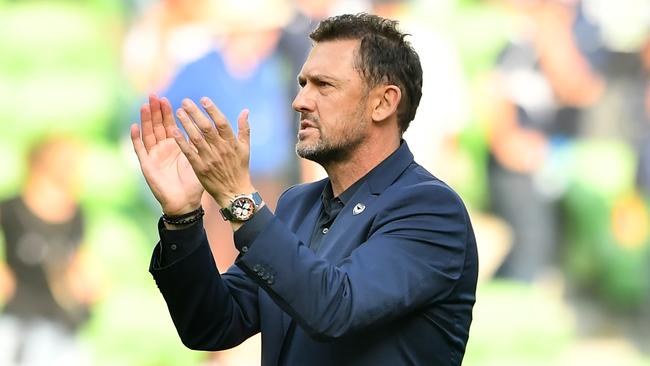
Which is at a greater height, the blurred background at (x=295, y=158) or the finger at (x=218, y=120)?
the finger at (x=218, y=120)

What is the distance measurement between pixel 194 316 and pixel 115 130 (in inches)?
143

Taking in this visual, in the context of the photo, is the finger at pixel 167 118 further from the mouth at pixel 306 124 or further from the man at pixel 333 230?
the mouth at pixel 306 124

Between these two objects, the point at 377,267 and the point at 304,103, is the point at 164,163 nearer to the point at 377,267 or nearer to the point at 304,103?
the point at 304,103

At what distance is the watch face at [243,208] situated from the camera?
239 cm

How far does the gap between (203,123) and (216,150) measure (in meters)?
0.06

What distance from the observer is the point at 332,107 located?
8.89 ft

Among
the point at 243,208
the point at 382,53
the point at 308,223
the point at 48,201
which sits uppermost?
the point at 382,53

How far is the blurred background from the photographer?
6.18m

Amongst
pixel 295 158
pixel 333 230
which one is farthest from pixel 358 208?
pixel 295 158

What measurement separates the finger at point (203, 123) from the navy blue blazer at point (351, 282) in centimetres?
18

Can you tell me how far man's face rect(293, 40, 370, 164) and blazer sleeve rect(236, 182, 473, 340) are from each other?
0.60 ft

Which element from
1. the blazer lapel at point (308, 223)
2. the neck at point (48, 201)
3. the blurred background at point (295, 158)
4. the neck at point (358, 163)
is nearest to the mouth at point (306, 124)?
the neck at point (358, 163)

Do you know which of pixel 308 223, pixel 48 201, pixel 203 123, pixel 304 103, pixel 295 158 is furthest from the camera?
pixel 295 158

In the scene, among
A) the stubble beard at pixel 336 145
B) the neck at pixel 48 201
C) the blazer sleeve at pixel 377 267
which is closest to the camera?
the blazer sleeve at pixel 377 267
